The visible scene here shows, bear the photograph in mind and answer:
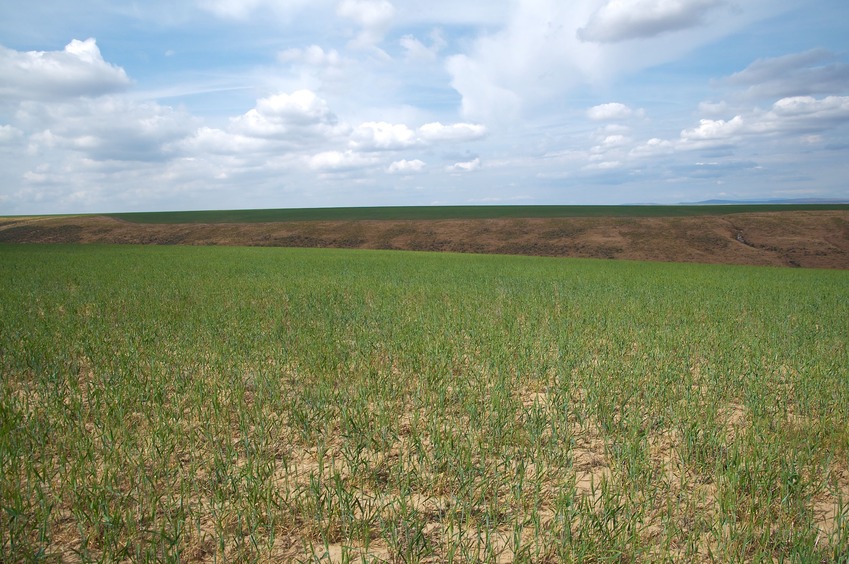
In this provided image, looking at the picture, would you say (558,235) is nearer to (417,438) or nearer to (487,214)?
(487,214)

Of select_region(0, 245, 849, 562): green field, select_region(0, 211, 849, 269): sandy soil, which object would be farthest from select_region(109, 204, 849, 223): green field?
select_region(0, 245, 849, 562): green field

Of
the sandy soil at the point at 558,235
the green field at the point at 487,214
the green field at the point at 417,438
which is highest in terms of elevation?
the green field at the point at 487,214

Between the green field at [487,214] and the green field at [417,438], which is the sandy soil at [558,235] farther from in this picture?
the green field at [417,438]

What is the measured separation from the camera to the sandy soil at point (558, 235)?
41500 mm

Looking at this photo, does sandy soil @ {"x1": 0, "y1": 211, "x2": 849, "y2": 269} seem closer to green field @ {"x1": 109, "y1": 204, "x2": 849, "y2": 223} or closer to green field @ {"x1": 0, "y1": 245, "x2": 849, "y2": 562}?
green field @ {"x1": 109, "y1": 204, "x2": 849, "y2": 223}

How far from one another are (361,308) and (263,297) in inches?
131

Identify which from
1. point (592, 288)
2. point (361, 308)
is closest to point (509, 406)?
point (361, 308)

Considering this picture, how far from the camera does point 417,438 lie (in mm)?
4430

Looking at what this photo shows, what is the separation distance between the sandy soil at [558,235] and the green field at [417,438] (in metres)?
35.3

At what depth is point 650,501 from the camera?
371 centimetres

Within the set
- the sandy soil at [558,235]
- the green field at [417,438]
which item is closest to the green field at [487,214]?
the sandy soil at [558,235]

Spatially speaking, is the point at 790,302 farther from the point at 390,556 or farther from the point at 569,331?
the point at 390,556

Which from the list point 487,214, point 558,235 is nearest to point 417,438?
point 558,235

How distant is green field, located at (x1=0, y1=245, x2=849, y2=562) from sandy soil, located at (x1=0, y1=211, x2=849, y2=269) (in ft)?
116
